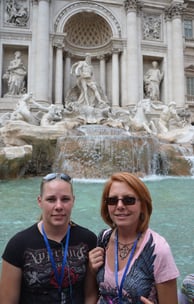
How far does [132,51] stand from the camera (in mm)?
18125

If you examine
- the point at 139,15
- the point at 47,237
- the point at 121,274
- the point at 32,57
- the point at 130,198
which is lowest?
the point at 121,274

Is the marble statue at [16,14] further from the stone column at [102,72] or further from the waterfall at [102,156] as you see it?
the waterfall at [102,156]

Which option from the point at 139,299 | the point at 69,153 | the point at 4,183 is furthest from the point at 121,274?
the point at 69,153

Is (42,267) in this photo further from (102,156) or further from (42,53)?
(42,53)

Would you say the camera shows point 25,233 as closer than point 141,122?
Yes

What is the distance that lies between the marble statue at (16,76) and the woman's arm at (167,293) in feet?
56.0

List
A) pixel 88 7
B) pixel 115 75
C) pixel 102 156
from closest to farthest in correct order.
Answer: pixel 102 156, pixel 88 7, pixel 115 75

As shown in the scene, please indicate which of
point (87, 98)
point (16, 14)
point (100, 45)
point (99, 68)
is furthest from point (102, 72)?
point (16, 14)

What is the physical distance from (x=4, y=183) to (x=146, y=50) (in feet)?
48.5

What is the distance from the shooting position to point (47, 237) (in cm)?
145

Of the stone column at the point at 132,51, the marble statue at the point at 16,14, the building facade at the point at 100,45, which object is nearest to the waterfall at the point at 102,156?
the building facade at the point at 100,45

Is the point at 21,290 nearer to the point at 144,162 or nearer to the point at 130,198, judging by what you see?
the point at 130,198

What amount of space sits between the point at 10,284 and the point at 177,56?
1968cm

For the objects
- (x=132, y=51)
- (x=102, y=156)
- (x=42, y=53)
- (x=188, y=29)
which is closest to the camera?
(x=102, y=156)
